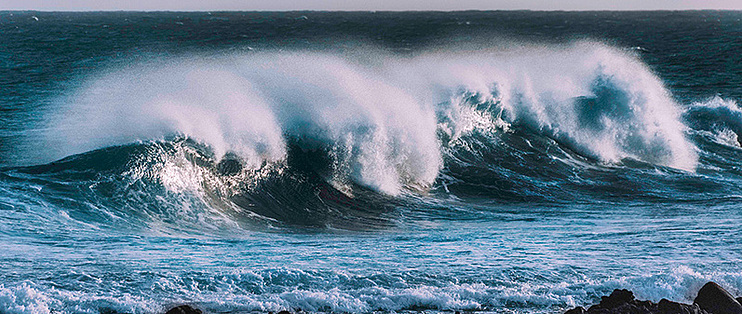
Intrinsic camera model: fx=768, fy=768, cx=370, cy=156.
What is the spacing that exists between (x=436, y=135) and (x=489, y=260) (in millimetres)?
6754

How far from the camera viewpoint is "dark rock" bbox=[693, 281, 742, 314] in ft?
21.7

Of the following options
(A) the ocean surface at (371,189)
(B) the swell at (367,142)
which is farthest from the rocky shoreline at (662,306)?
(B) the swell at (367,142)

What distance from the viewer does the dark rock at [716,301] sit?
6605 mm

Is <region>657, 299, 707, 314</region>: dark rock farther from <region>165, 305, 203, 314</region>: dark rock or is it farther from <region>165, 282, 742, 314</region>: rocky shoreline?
<region>165, 305, 203, 314</region>: dark rock

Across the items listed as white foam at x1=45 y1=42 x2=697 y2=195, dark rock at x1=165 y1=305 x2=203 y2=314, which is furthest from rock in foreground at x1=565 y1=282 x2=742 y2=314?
white foam at x1=45 y1=42 x2=697 y2=195

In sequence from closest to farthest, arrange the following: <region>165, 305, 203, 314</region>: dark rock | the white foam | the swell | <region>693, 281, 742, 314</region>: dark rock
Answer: <region>165, 305, 203, 314</region>: dark rock < <region>693, 281, 742, 314</region>: dark rock < the swell < the white foam

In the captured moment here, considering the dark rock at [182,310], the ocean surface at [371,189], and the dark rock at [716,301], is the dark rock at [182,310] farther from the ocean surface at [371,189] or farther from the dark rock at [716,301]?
the dark rock at [716,301]

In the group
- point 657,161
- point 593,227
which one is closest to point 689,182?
point 657,161

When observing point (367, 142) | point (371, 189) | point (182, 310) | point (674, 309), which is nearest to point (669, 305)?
point (674, 309)

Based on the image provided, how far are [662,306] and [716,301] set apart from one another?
671mm

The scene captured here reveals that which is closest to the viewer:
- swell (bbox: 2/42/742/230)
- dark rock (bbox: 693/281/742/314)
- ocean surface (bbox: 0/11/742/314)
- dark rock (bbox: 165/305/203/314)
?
dark rock (bbox: 165/305/203/314)

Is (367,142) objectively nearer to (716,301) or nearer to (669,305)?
(716,301)

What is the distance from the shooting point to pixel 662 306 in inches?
251

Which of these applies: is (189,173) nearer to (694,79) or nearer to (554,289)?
(554,289)
